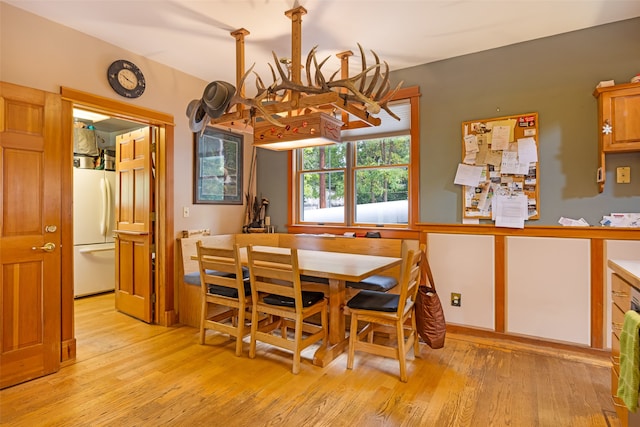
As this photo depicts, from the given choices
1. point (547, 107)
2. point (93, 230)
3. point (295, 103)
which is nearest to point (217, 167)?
point (295, 103)

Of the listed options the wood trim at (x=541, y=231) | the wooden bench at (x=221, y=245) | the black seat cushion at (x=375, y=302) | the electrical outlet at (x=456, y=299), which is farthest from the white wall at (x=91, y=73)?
the electrical outlet at (x=456, y=299)

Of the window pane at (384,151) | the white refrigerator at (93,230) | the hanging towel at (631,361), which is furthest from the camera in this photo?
the white refrigerator at (93,230)

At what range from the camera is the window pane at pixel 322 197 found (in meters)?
4.05

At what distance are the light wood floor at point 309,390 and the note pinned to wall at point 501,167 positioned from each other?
3.88 ft

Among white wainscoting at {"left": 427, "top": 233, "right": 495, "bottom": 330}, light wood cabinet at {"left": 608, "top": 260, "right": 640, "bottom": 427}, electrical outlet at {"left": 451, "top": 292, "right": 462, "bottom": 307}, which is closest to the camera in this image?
light wood cabinet at {"left": 608, "top": 260, "right": 640, "bottom": 427}

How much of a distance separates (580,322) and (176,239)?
12.2 ft

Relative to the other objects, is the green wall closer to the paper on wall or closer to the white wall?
the paper on wall

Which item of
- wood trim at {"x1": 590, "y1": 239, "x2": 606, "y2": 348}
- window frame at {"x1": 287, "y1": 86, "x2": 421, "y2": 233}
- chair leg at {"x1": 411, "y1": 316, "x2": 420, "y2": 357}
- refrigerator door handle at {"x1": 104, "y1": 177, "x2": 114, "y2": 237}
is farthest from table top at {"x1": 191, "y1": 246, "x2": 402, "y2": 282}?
refrigerator door handle at {"x1": 104, "y1": 177, "x2": 114, "y2": 237}

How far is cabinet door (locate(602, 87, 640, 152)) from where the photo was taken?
95.4 inches

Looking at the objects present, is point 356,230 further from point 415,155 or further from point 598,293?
point 598,293

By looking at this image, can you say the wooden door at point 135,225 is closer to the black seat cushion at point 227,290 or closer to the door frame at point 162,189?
the door frame at point 162,189

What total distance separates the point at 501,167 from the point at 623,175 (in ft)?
2.71

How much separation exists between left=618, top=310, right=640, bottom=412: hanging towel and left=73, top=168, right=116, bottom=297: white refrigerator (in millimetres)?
5336

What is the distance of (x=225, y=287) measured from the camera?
116 inches
